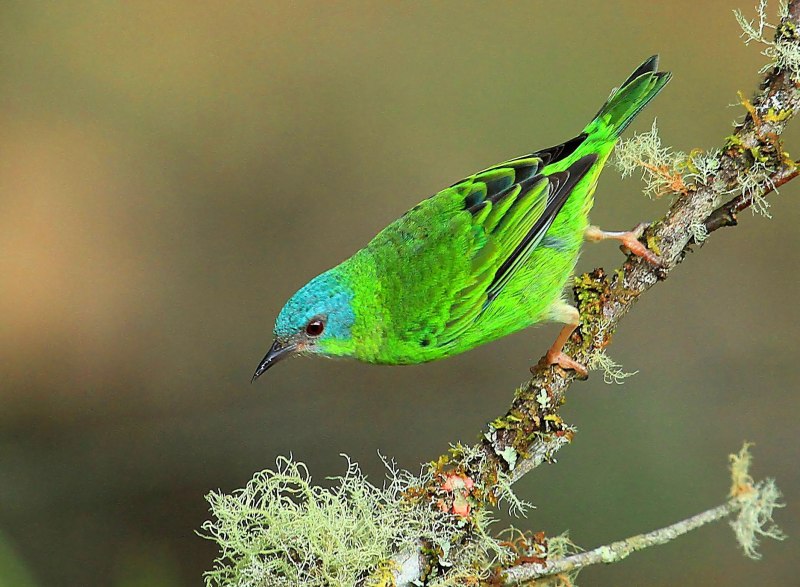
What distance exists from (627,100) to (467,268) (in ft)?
2.45

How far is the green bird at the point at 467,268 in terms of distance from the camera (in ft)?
8.00

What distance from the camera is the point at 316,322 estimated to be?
8.00 ft

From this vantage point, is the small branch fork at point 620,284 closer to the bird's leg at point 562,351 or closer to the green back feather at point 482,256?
the bird's leg at point 562,351

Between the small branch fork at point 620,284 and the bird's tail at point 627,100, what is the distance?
2.13 ft

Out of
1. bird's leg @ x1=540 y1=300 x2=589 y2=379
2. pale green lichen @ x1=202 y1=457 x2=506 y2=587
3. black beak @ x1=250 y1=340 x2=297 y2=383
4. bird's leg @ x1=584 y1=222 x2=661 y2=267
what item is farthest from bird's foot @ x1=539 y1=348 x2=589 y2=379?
black beak @ x1=250 y1=340 x2=297 y2=383

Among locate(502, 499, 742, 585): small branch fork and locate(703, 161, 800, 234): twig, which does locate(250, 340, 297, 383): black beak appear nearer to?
locate(502, 499, 742, 585): small branch fork

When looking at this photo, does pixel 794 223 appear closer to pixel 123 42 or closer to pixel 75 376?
pixel 123 42

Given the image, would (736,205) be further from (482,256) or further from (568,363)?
(482,256)

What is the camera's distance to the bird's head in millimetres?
2430

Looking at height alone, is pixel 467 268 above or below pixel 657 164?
above

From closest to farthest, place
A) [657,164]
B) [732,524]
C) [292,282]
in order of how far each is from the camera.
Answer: [732,524] → [657,164] → [292,282]

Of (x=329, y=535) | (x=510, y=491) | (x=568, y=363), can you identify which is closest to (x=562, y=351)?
(x=568, y=363)

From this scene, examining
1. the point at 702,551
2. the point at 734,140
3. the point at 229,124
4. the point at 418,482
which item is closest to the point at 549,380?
the point at 418,482

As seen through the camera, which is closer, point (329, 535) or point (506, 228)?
point (329, 535)
